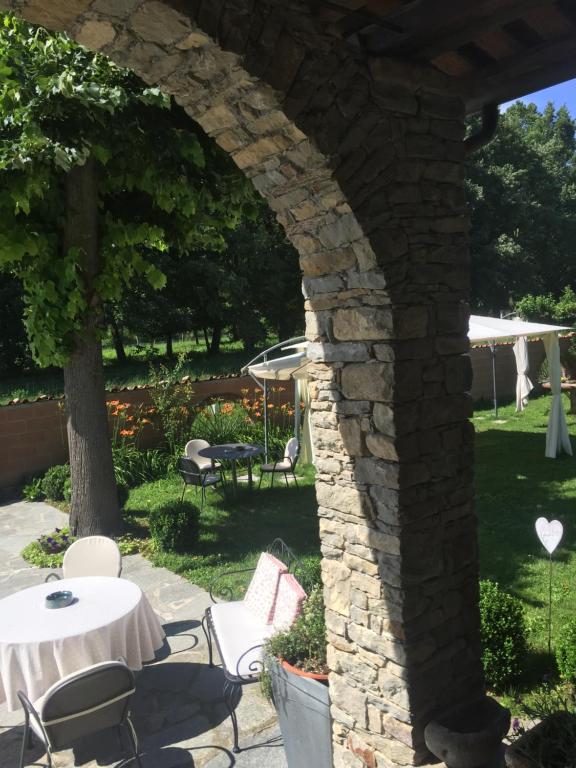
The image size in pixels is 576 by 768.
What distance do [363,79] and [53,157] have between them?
429 centimetres

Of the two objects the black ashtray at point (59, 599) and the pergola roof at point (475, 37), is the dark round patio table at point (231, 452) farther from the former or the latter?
the pergola roof at point (475, 37)

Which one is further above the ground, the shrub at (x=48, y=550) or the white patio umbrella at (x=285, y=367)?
the white patio umbrella at (x=285, y=367)

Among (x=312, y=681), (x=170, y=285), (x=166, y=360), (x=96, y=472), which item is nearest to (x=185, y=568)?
(x=96, y=472)

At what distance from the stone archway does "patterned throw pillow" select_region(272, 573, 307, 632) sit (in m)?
0.66

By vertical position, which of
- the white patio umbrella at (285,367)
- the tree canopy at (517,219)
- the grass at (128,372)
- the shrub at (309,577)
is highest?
the tree canopy at (517,219)

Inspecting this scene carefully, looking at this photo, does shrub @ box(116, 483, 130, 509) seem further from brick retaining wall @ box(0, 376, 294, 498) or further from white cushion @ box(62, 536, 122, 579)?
white cushion @ box(62, 536, 122, 579)

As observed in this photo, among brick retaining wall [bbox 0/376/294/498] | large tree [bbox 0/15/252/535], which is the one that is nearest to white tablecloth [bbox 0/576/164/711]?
large tree [bbox 0/15/252/535]

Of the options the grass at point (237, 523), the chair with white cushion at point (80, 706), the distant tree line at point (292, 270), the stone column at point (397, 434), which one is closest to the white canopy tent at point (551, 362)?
the grass at point (237, 523)

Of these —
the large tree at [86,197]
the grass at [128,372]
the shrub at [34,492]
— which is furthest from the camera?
the grass at [128,372]

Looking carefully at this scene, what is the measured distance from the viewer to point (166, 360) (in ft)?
84.5

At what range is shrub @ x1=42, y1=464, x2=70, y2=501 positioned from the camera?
9.93 m

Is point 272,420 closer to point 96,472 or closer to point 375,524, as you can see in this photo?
point 96,472

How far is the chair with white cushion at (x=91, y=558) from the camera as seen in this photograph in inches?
217

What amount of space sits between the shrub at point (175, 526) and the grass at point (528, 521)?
3.25 meters
